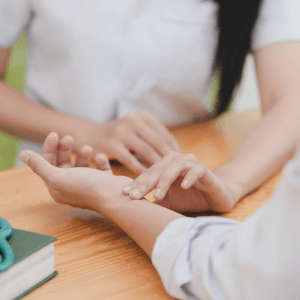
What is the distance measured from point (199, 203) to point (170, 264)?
201mm

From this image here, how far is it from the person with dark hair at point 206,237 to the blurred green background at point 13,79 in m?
0.95

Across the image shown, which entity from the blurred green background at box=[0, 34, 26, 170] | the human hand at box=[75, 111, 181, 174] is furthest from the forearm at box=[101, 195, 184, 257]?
the blurred green background at box=[0, 34, 26, 170]

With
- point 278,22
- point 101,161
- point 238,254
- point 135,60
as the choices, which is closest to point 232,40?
point 278,22

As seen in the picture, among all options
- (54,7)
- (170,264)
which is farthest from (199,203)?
(54,7)

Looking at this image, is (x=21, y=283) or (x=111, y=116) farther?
(x=111, y=116)

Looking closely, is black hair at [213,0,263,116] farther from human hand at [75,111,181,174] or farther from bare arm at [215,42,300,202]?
human hand at [75,111,181,174]

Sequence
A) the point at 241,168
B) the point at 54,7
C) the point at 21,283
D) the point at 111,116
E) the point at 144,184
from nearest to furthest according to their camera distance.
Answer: the point at 21,283 < the point at 144,184 < the point at 241,168 < the point at 54,7 < the point at 111,116

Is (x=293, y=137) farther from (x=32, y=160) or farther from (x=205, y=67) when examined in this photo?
(x=32, y=160)

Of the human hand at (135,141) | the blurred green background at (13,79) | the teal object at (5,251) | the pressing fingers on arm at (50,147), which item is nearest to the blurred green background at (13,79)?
the blurred green background at (13,79)

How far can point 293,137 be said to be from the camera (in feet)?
2.45

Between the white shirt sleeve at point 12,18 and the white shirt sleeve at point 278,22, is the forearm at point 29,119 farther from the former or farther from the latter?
the white shirt sleeve at point 278,22

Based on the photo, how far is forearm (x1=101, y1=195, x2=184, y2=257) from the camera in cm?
44

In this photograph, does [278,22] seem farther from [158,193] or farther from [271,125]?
[158,193]

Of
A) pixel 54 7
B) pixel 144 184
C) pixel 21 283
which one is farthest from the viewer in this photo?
pixel 54 7
